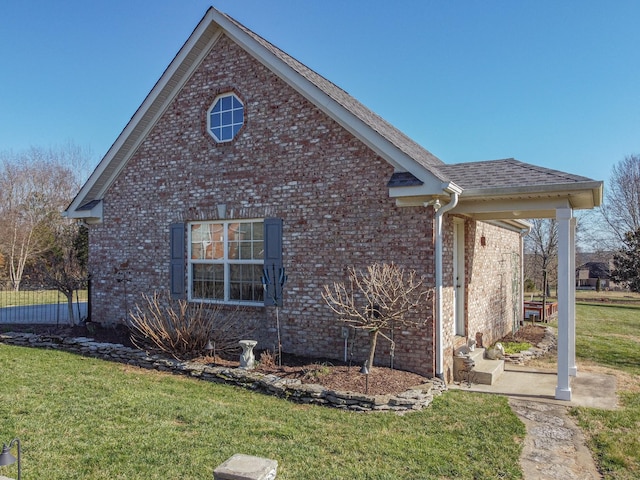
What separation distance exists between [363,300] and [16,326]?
→ 389 inches

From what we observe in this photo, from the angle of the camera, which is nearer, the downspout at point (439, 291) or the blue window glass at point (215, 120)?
the downspout at point (439, 291)

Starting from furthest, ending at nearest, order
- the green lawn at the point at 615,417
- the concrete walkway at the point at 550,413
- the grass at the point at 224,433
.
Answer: the green lawn at the point at 615,417 → the concrete walkway at the point at 550,413 → the grass at the point at 224,433

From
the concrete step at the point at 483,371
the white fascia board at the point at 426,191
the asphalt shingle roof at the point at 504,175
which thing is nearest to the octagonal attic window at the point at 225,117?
the white fascia board at the point at 426,191

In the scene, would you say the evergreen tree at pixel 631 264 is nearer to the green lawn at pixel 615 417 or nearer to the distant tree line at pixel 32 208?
the green lawn at pixel 615 417

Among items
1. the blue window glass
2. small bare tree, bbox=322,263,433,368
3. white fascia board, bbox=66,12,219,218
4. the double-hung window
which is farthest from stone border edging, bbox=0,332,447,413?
the blue window glass

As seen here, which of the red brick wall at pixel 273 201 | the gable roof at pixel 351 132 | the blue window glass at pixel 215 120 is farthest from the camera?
the blue window glass at pixel 215 120

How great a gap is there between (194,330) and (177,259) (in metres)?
2.10

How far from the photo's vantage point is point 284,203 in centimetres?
884

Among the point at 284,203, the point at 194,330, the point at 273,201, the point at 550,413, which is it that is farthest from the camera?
the point at 273,201

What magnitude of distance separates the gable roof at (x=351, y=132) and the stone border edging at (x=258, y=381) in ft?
10.1

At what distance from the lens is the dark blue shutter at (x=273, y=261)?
8820 mm

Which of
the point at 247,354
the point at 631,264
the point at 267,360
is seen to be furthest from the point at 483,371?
the point at 631,264

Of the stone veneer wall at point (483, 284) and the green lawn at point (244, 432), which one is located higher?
the stone veneer wall at point (483, 284)

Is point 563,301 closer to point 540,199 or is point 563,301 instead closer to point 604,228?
point 540,199
